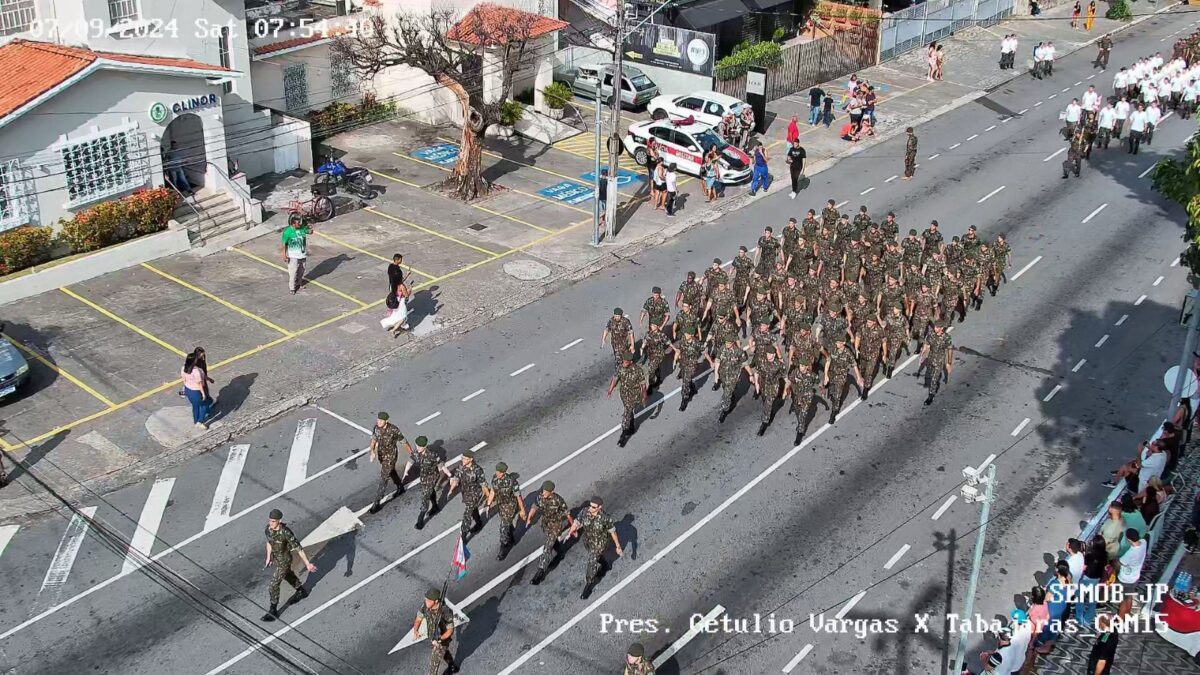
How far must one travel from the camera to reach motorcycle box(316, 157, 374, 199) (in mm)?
29266

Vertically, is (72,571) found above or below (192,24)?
below

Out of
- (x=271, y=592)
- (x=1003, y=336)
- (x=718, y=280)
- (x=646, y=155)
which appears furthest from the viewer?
(x=646, y=155)

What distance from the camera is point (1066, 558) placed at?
15.2 metres

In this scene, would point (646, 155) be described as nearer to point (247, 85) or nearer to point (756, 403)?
point (247, 85)

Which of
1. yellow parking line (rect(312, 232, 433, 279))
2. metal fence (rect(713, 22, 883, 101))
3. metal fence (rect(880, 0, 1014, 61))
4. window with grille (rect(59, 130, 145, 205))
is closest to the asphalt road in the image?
yellow parking line (rect(312, 232, 433, 279))

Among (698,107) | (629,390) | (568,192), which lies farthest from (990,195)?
(629,390)

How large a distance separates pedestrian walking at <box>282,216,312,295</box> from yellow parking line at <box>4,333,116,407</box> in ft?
16.4

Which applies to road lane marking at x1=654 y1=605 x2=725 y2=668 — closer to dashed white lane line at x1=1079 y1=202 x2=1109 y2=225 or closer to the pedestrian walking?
→ the pedestrian walking

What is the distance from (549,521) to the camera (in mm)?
15367

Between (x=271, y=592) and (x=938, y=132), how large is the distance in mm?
28546

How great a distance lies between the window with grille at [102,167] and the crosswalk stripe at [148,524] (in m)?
9.73

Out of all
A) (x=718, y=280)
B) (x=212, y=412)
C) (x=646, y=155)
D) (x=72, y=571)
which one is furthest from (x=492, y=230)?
(x=72, y=571)

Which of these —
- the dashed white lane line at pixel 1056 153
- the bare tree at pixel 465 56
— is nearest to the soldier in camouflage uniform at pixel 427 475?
the bare tree at pixel 465 56

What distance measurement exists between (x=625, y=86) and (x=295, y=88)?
1052cm
